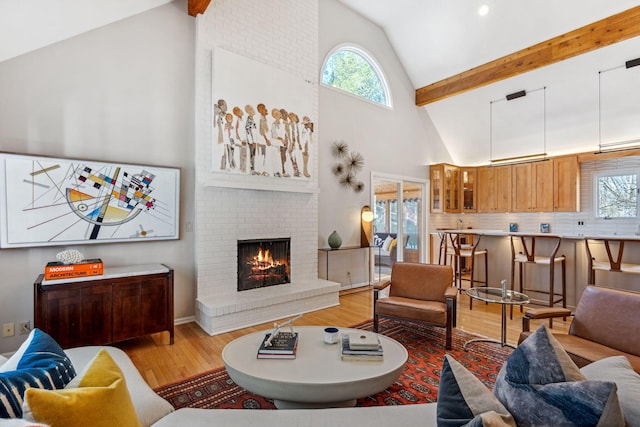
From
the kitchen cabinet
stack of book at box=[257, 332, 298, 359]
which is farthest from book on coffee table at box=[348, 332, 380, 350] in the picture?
the kitchen cabinet

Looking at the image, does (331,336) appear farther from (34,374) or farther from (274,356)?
(34,374)

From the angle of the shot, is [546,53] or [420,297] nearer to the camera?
[420,297]

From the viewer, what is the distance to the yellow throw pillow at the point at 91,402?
2.94 feet

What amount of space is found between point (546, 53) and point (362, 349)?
19.5 ft

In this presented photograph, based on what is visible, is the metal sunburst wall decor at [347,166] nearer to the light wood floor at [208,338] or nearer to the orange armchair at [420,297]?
the light wood floor at [208,338]

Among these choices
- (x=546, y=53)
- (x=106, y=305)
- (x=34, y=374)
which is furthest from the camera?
(x=546, y=53)

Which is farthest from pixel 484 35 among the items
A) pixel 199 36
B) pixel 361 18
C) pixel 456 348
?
pixel 456 348

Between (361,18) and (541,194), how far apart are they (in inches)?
210

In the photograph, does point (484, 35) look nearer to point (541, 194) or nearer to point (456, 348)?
point (541, 194)

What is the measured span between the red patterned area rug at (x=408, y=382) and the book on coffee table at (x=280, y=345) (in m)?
0.41

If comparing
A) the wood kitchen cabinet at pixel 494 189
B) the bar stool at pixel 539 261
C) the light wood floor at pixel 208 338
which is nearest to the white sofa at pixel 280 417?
the light wood floor at pixel 208 338

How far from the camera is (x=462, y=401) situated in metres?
1.06

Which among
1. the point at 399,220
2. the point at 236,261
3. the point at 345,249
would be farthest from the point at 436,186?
the point at 236,261

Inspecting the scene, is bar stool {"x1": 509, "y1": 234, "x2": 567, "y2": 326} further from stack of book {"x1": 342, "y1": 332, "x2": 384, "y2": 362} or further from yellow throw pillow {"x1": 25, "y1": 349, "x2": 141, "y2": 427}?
yellow throw pillow {"x1": 25, "y1": 349, "x2": 141, "y2": 427}
